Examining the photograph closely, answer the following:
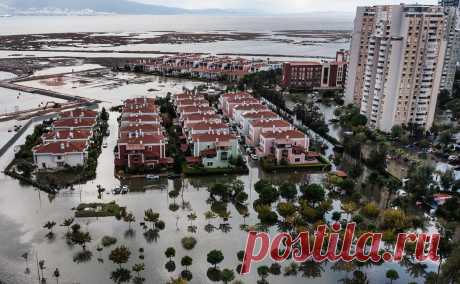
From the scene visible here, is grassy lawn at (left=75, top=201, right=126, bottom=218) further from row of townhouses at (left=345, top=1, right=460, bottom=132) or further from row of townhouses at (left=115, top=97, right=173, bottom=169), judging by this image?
row of townhouses at (left=345, top=1, right=460, bottom=132)

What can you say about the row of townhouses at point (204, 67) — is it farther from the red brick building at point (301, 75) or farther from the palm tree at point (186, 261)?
the palm tree at point (186, 261)

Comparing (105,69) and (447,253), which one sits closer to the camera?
(447,253)

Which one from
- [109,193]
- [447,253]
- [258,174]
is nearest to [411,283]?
[447,253]

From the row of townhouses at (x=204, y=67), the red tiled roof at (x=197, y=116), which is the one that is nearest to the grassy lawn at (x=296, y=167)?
the red tiled roof at (x=197, y=116)

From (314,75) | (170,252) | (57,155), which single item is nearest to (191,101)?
(57,155)

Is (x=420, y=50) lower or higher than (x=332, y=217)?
higher

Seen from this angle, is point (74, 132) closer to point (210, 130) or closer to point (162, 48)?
point (210, 130)
